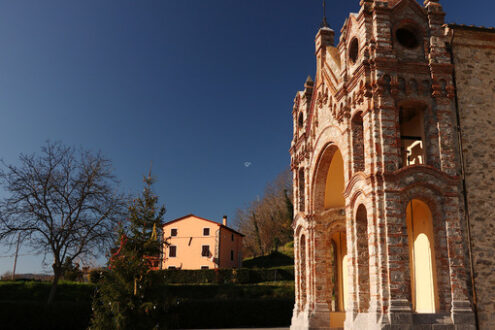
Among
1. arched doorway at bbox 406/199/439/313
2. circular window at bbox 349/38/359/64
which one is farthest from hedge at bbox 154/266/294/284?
circular window at bbox 349/38/359/64

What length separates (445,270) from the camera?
13.1 m

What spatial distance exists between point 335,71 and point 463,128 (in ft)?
18.6

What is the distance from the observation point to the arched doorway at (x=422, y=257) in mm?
13758

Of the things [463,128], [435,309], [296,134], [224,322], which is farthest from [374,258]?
[224,322]

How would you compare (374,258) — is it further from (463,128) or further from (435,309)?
(463,128)

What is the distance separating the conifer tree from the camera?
40.4 ft

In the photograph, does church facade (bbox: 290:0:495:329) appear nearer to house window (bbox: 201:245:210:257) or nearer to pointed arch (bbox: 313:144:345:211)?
pointed arch (bbox: 313:144:345:211)

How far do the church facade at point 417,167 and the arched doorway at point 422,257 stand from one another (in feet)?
0.11

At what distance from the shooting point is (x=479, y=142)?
14.6 m

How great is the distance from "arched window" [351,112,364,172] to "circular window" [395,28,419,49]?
2909 mm

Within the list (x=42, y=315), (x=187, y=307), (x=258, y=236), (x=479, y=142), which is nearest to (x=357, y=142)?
(x=479, y=142)

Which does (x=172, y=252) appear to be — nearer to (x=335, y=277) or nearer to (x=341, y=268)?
(x=335, y=277)

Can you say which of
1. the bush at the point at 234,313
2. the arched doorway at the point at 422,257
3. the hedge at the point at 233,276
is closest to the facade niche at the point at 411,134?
the arched doorway at the point at 422,257

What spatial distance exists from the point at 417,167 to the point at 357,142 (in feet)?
9.04
